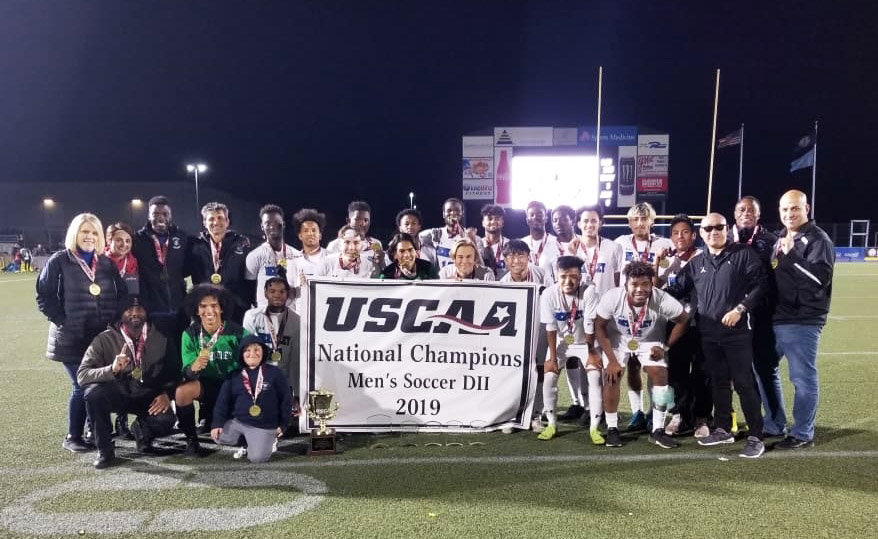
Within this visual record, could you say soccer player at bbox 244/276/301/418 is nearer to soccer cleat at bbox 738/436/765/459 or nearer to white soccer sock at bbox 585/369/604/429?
white soccer sock at bbox 585/369/604/429

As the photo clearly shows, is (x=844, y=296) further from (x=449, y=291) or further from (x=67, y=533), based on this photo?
(x=67, y=533)

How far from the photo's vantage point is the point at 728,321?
13.1 ft

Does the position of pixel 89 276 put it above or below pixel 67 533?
above

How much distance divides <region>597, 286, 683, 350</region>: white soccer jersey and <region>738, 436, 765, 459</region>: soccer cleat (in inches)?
36.4

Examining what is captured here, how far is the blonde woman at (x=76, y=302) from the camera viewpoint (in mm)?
3994

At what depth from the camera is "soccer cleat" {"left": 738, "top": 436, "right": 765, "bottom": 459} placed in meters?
3.81

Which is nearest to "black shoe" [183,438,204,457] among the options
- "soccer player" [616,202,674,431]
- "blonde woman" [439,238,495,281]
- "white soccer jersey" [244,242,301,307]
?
"white soccer jersey" [244,242,301,307]

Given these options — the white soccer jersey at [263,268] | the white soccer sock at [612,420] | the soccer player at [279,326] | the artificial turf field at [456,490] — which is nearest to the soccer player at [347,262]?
the white soccer jersey at [263,268]

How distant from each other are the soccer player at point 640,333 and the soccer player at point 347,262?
2.08 meters

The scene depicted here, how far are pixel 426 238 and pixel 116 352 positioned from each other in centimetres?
354

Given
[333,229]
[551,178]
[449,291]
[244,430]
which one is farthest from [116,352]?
[333,229]

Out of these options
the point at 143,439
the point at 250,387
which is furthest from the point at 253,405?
the point at 143,439

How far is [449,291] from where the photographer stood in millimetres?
4363

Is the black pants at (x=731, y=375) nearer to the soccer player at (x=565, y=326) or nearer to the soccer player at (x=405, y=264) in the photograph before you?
the soccer player at (x=565, y=326)
